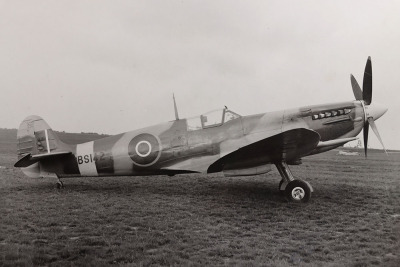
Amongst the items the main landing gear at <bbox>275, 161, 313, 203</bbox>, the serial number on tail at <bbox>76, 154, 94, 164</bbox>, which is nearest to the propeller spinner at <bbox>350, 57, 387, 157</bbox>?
the main landing gear at <bbox>275, 161, 313, 203</bbox>

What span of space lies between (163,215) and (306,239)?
2405 millimetres

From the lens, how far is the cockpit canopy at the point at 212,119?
7496 millimetres

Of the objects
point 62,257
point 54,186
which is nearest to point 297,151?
point 62,257

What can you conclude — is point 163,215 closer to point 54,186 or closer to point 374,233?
point 374,233

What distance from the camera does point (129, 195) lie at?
7547 millimetres

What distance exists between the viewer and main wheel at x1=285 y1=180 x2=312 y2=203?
6.70 meters

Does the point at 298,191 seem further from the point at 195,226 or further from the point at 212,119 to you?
the point at 195,226

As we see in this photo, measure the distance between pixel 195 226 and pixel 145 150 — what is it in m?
3.03

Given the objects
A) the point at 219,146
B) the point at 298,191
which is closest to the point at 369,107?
the point at 298,191

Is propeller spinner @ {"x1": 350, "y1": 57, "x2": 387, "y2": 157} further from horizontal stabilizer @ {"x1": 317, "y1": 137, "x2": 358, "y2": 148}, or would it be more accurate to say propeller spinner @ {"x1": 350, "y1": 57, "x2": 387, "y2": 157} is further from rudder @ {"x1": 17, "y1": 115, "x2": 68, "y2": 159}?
rudder @ {"x1": 17, "y1": 115, "x2": 68, "y2": 159}

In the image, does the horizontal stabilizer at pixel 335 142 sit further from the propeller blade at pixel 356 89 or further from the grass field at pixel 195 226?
the propeller blade at pixel 356 89

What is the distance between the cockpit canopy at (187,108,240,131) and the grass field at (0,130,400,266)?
160 centimetres

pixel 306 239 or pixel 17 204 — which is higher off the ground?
pixel 17 204

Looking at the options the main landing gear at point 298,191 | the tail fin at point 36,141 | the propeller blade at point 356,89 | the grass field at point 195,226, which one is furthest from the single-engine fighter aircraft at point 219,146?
the grass field at point 195,226
